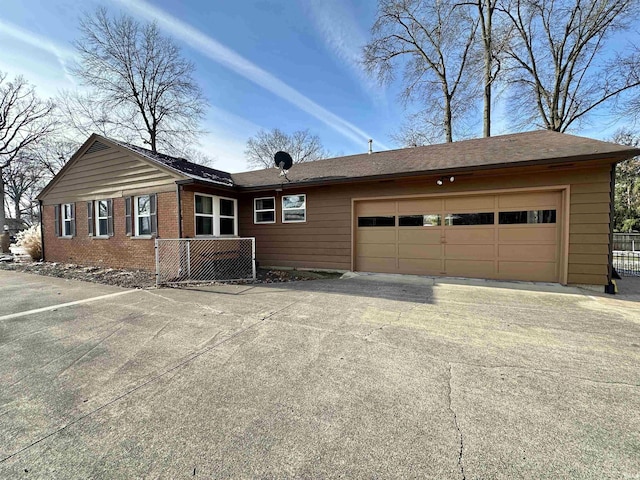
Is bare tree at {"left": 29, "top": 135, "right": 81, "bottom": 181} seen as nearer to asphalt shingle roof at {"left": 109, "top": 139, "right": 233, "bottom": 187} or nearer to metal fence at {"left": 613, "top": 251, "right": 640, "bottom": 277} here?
asphalt shingle roof at {"left": 109, "top": 139, "right": 233, "bottom": 187}

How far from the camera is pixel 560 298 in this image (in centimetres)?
546

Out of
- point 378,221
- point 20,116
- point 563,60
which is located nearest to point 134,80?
point 20,116

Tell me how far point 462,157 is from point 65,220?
601 inches

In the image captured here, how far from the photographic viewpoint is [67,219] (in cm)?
1139

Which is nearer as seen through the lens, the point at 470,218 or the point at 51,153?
the point at 470,218

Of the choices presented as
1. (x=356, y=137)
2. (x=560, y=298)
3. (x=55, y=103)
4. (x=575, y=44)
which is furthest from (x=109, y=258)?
(x=575, y=44)

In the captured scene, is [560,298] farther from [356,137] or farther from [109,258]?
[356,137]

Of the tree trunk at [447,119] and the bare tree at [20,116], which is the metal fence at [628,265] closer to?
the tree trunk at [447,119]

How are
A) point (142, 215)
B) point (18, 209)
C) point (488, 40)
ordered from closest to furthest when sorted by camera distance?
point (142, 215) < point (488, 40) < point (18, 209)

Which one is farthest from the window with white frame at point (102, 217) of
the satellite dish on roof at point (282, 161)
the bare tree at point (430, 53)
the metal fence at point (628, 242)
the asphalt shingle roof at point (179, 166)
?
the metal fence at point (628, 242)

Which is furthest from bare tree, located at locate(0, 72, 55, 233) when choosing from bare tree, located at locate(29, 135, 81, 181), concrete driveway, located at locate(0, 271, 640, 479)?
concrete driveway, located at locate(0, 271, 640, 479)

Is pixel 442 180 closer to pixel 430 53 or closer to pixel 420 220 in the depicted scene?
pixel 420 220

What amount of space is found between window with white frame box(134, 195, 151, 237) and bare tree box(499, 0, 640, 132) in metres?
20.4

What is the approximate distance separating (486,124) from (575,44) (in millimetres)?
6281
